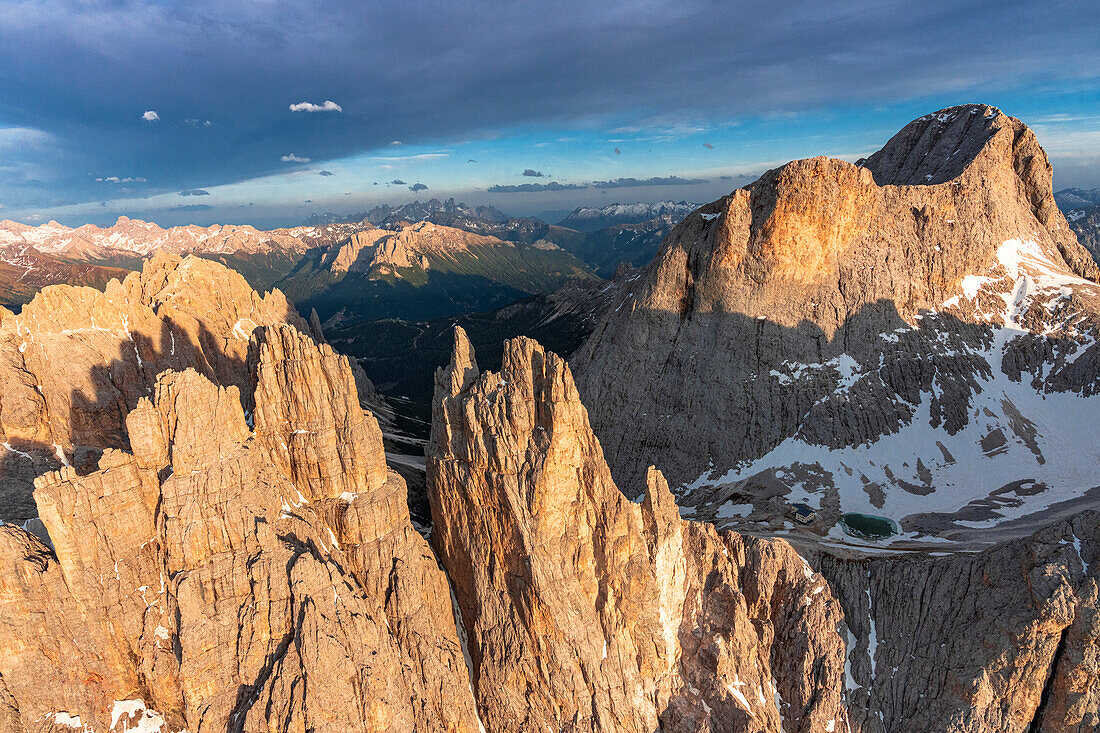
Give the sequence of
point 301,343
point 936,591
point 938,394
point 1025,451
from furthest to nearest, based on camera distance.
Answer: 1. point 938,394
2. point 1025,451
3. point 936,591
4. point 301,343

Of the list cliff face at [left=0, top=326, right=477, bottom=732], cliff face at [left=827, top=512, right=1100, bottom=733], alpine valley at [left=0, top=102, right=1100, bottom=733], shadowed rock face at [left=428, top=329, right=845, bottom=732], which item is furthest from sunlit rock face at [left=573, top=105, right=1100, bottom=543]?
cliff face at [left=0, top=326, right=477, bottom=732]

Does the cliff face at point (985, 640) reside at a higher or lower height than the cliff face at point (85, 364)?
lower

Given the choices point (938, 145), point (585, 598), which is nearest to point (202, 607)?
point (585, 598)

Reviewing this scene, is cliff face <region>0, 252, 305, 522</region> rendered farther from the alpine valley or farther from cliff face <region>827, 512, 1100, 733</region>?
cliff face <region>827, 512, 1100, 733</region>

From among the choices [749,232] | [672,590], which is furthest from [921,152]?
[672,590]

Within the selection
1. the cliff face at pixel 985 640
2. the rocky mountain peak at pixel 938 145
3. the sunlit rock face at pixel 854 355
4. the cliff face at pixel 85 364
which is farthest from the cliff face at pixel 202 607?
the rocky mountain peak at pixel 938 145

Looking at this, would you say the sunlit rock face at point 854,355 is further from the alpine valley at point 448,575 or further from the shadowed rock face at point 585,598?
the shadowed rock face at point 585,598

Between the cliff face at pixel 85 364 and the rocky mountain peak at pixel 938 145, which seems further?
the rocky mountain peak at pixel 938 145

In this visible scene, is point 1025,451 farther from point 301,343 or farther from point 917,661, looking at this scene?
point 301,343
